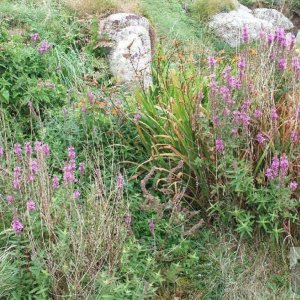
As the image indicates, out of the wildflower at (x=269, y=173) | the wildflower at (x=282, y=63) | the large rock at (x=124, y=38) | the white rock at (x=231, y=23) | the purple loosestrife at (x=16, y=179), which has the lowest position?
the white rock at (x=231, y=23)

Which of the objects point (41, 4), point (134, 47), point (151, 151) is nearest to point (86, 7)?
point (41, 4)

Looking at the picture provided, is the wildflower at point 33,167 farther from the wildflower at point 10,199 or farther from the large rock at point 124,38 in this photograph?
the large rock at point 124,38

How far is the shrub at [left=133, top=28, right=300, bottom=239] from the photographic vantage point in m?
3.42

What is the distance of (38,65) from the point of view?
480cm

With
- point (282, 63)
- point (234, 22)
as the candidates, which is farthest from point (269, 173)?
point (234, 22)

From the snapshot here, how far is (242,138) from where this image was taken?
11.6ft

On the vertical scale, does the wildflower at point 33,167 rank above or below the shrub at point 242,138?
above

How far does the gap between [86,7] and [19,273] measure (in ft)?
15.7

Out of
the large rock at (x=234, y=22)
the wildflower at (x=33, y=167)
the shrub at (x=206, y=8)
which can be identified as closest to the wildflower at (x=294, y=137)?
the wildflower at (x=33, y=167)

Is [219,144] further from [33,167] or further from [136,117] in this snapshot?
[33,167]

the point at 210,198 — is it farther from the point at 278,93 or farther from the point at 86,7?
the point at 86,7

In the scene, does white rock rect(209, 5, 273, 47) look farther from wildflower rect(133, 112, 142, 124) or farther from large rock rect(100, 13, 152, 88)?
wildflower rect(133, 112, 142, 124)

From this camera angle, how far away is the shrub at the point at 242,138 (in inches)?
135

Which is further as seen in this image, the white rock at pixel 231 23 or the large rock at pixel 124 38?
the white rock at pixel 231 23
